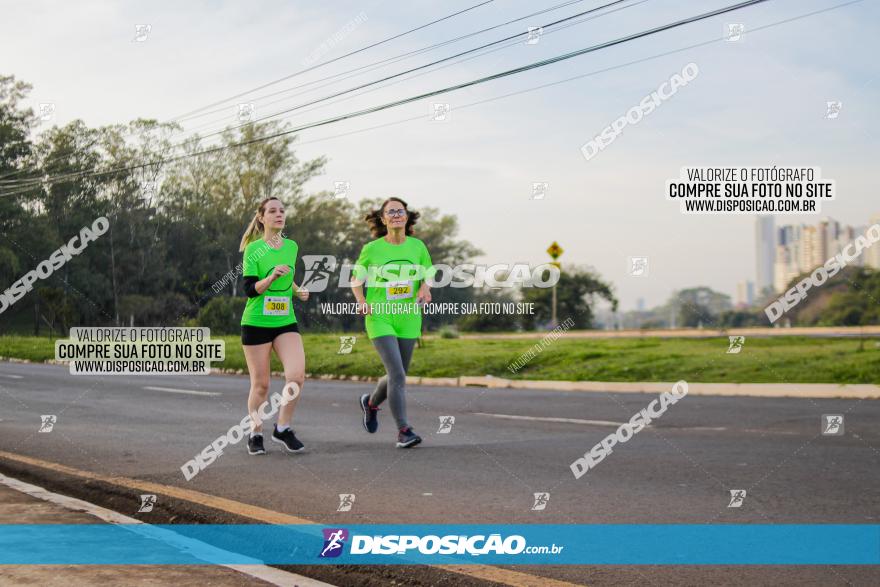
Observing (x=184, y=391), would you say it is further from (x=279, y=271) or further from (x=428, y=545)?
(x=428, y=545)

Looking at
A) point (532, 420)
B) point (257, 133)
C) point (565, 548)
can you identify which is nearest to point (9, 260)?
point (257, 133)

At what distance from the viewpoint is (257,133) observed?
3788 cm

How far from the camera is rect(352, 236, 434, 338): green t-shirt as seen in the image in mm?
7992

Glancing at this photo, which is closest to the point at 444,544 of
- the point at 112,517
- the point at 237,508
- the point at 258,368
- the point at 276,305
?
the point at 237,508

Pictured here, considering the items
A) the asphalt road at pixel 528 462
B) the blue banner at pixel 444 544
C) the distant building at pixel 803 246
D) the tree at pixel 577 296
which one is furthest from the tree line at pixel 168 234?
the blue banner at pixel 444 544

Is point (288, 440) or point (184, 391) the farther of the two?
point (184, 391)

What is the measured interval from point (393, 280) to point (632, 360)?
1401cm

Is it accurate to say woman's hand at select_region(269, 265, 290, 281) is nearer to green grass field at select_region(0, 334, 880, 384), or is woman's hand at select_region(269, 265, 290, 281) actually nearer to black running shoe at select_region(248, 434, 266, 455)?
black running shoe at select_region(248, 434, 266, 455)

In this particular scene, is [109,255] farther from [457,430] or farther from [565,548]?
[565,548]

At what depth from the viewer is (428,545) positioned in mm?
4957

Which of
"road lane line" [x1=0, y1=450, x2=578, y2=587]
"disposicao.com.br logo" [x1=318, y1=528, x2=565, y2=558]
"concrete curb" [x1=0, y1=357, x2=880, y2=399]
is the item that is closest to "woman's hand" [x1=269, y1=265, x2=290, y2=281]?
"road lane line" [x1=0, y1=450, x2=578, y2=587]

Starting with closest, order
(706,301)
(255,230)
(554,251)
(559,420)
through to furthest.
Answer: (255,230)
(559,420)
(554,251)
(706,301)

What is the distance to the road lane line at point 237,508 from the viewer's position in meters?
4.23

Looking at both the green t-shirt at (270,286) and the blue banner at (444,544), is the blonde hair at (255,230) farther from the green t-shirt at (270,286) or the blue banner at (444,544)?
the blue banner at (444,544)
